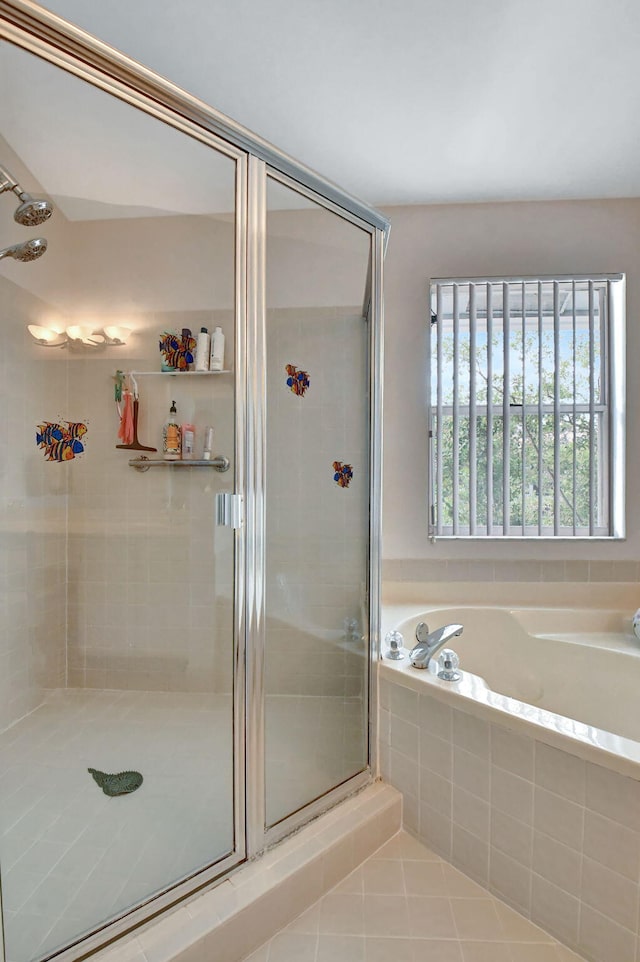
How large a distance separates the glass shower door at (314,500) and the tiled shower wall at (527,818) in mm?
220

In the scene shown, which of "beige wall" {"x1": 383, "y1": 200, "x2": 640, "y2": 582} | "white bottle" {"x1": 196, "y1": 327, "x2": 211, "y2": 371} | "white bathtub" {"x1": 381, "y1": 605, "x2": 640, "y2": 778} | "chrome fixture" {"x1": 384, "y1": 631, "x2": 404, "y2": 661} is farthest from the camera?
"beige wall" {"x1": 383, "y1": 200, "x2": 640, "y2": 582}

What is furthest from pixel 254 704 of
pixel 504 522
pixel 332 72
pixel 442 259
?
pixel 442 259

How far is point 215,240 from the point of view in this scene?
141 cm

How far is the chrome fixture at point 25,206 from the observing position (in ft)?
3.39

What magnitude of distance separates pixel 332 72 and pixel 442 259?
1.05m

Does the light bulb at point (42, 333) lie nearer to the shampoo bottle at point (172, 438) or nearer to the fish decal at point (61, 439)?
the fish decal at point (61, 439)

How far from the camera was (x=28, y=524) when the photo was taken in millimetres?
1231

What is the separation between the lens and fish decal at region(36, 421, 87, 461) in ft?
3.89

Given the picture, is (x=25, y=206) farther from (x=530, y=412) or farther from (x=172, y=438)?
(x=530, y=412)

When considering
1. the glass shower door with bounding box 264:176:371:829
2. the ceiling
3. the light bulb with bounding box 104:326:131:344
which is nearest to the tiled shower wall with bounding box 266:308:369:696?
the glass shower door with bounding box 264:176:371:829

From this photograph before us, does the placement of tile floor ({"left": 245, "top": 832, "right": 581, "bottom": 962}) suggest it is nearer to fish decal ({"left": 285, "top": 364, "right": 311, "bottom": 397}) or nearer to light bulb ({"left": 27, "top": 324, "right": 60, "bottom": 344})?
fish decal ({"left": 285, "top": 364, "right": 311, "bottom": 397})

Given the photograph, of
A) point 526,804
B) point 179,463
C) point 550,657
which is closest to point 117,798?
point 179,463

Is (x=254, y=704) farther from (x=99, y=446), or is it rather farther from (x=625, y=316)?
(x=625, y=316)

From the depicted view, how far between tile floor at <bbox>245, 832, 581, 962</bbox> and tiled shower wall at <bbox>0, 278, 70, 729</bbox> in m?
0.86
